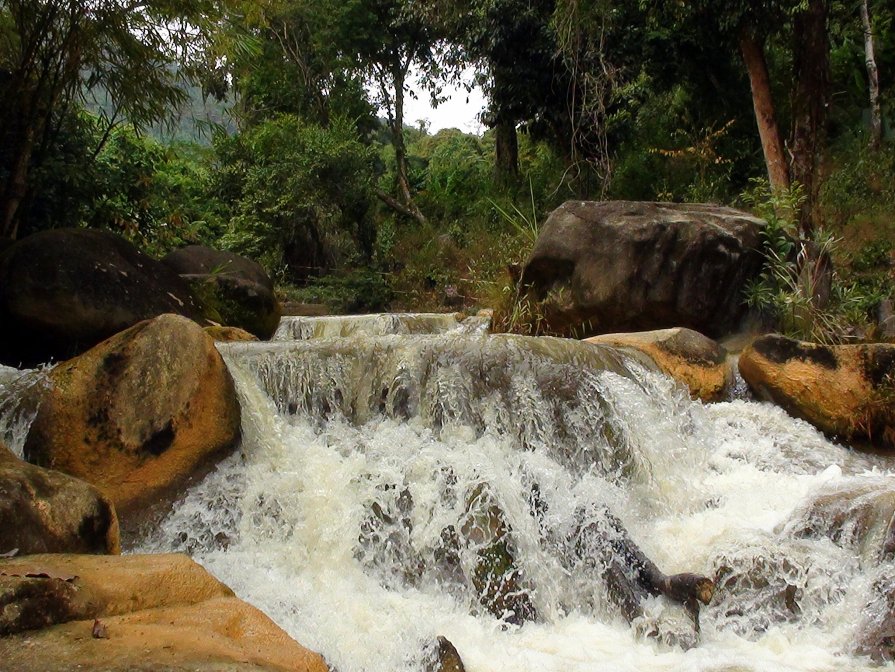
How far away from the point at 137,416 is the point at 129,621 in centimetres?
255

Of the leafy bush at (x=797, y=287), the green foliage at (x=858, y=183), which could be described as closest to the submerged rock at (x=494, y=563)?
the leafy bush at (x=797, y=287)

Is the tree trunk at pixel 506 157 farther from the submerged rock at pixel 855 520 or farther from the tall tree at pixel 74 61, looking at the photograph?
the submerged rock at pixel 855 520

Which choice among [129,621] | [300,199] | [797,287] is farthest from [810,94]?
[129,621]

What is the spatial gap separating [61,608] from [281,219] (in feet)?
42.4

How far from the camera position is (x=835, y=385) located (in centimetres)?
620

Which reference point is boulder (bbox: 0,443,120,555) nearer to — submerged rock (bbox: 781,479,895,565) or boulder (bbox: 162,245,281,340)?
submerged rock (bbox: 781,479,895,565)

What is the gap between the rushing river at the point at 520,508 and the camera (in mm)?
3979

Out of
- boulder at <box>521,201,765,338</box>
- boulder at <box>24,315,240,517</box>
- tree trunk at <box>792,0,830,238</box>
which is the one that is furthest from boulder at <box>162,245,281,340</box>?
tree trunk at <box>792,0,830,238</box>

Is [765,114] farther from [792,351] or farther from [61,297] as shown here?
[61,297]

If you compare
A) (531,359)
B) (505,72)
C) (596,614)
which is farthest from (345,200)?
(596,614)

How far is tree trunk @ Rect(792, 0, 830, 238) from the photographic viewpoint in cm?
902

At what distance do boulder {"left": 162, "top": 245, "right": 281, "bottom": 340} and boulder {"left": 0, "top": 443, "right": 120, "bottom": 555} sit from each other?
14.9ft

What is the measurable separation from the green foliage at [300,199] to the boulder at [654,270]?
723 centimetres

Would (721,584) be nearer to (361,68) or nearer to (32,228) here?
(32,228)
